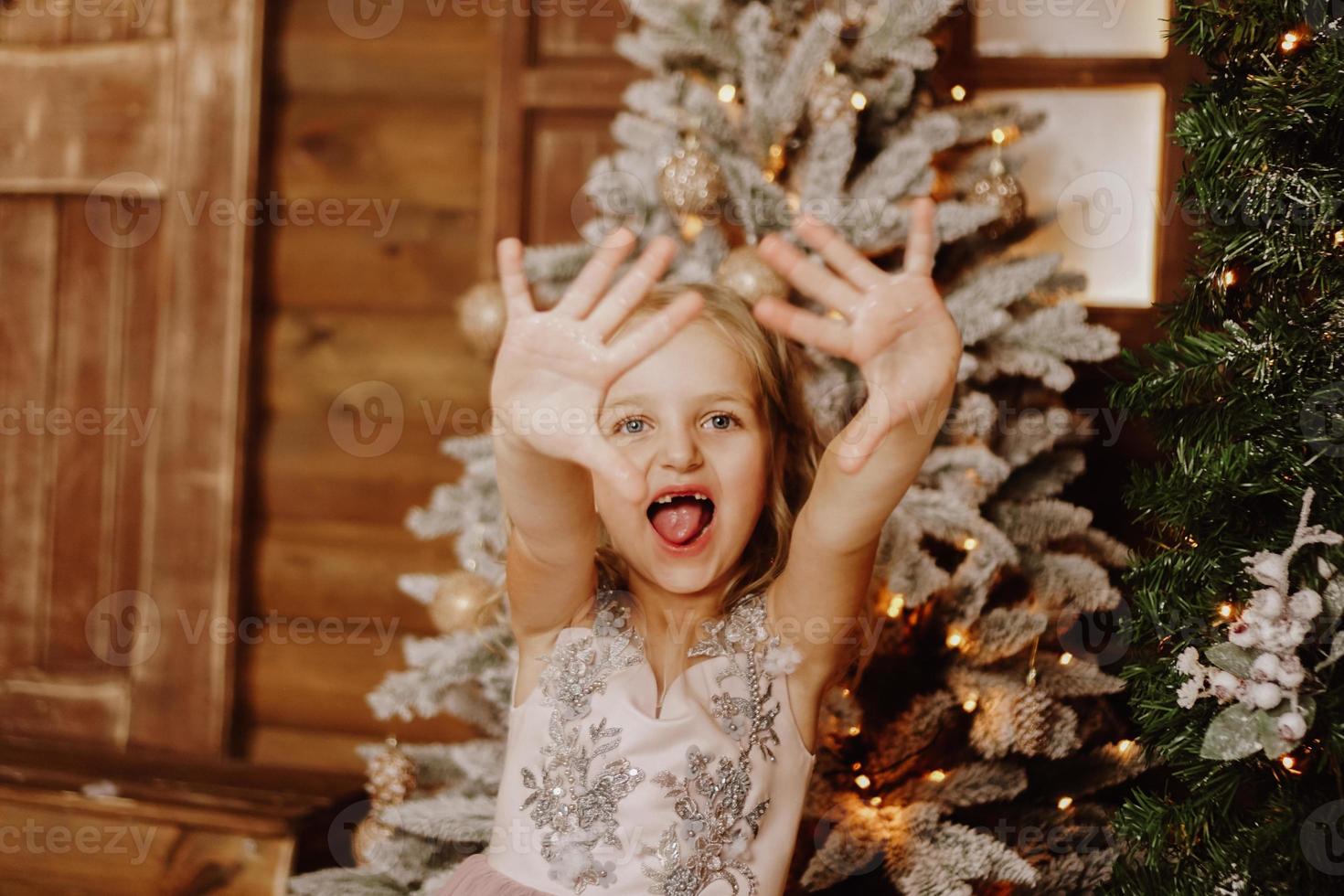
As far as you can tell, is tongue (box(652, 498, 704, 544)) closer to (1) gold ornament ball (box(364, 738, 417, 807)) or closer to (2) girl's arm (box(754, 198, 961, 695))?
(2) girl's arm (box(754, 198, 961, 695))

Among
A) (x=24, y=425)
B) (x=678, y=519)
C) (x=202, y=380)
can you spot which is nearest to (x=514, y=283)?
(x=678, y=519)

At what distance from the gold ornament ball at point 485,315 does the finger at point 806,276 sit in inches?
31.1

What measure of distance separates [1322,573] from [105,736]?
2145 mm

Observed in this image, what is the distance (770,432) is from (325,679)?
135cm

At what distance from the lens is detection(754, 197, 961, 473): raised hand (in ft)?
3.15

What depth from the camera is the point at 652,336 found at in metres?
0.97

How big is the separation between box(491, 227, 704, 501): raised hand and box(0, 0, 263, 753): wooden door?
1.35 meters

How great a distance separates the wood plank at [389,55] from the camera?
7.00 ft

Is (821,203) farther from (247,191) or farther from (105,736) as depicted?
(105,736)

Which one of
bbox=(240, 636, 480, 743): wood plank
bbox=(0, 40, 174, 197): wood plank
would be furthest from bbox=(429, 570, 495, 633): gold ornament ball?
bbox=(0, 40, 174, 197): wood plank

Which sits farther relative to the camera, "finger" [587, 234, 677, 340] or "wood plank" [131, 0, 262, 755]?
"wood plank" [131, 0, 262, 755]

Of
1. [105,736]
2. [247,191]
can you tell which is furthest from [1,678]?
[247,191]

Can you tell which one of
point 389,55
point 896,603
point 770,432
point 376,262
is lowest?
point 896,603

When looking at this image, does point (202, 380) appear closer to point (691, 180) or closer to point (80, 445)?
point (80, 445)
